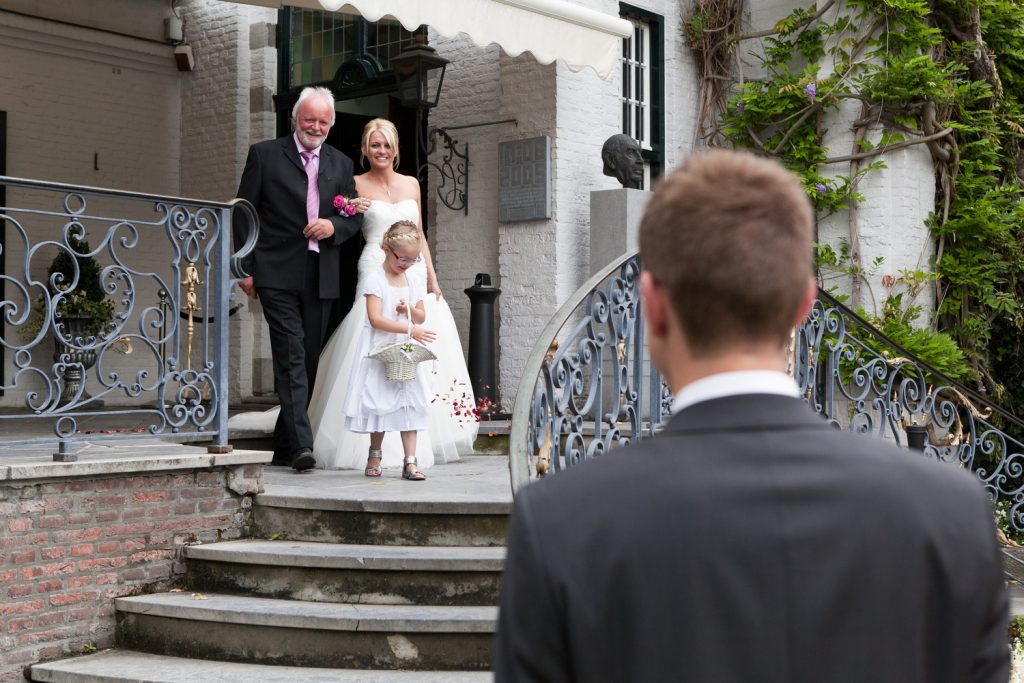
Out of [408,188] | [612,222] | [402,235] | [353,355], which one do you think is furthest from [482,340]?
[402,235]

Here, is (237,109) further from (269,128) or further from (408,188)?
(408,188)

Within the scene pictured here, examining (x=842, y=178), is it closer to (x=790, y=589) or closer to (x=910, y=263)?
(x=910, y=263)

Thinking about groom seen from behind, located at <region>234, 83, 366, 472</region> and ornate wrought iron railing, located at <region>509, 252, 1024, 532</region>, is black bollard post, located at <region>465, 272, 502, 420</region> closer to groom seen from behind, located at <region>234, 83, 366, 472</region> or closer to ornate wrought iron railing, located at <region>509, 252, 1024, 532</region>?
ornate wrought iron railing, located at <region>509, 252, 1024, 532</region>

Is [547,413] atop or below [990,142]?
below

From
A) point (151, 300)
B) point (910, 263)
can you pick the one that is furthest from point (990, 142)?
point (151, 300)

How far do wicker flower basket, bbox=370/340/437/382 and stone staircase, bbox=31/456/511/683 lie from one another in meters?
0.71

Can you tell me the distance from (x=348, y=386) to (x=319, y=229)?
2.91 ft

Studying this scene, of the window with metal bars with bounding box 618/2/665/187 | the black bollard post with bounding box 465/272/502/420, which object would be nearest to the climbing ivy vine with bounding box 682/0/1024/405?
the window with metal bars with bounding box 618/2/665/187

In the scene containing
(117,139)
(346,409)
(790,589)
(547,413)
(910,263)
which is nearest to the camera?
(790,589)

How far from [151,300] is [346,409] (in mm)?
5572

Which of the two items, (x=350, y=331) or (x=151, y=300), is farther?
(x=151, y=300)

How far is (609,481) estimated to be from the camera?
4.02ft

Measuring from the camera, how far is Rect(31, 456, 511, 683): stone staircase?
180 inches

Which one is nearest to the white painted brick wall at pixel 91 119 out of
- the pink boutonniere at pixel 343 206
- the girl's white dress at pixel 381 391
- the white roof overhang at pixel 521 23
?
the white roof overhang at pixel 521 23
